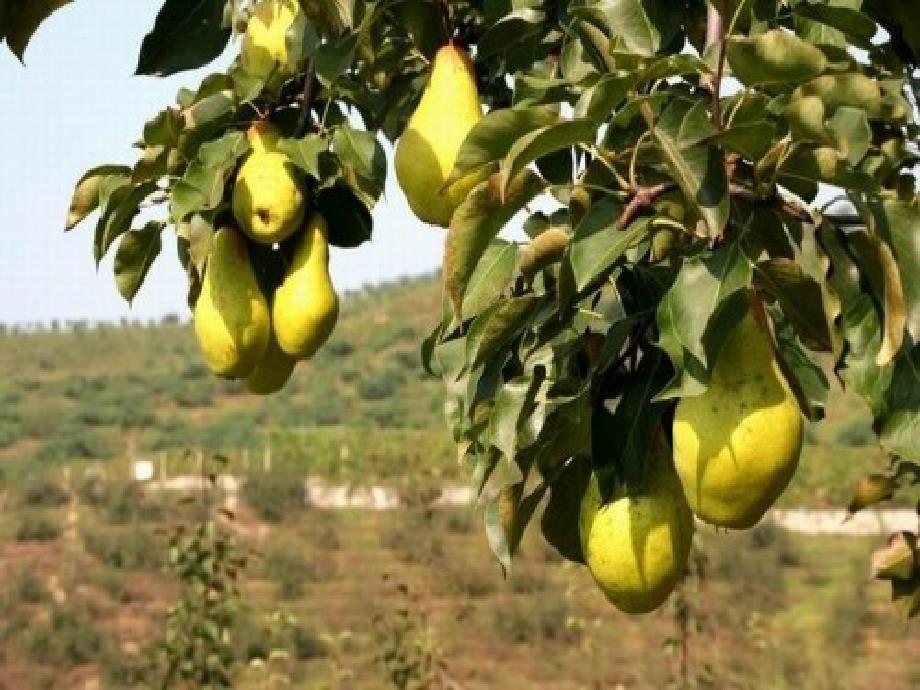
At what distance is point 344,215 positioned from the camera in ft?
5.54

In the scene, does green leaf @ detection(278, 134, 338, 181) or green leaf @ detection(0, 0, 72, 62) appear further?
green leaf @ detection(278, 134, 338, 181)

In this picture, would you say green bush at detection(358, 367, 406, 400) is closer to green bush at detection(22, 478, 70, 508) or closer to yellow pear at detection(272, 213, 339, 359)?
green bush at detection(22, 478, 70, 508)

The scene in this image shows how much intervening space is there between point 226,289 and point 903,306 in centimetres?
82

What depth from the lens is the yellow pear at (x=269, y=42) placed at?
1644 millimetres

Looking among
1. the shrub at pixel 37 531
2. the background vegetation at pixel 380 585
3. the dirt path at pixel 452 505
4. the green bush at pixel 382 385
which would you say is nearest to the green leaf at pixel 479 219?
the background vegetation at pixel 380 585

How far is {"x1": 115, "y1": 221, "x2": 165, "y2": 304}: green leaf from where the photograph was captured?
1.67 metres

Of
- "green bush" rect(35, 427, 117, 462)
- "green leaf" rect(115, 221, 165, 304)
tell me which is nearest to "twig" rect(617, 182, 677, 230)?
"green leaf" rect(115, 221, 165, 304)

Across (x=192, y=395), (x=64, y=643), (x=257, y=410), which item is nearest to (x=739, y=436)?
(x=64, y=643)

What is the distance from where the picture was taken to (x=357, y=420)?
27.7 m

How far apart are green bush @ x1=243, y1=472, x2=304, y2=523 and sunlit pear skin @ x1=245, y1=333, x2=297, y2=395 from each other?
54.3 feet

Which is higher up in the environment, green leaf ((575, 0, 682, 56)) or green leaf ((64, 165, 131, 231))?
green leaf ((575, 0, 682, 56))

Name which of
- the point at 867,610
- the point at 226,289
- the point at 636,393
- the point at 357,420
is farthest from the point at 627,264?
the point at 357,420

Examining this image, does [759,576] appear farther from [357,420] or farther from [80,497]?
[357,420]

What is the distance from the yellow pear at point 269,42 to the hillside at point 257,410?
1669 cm
